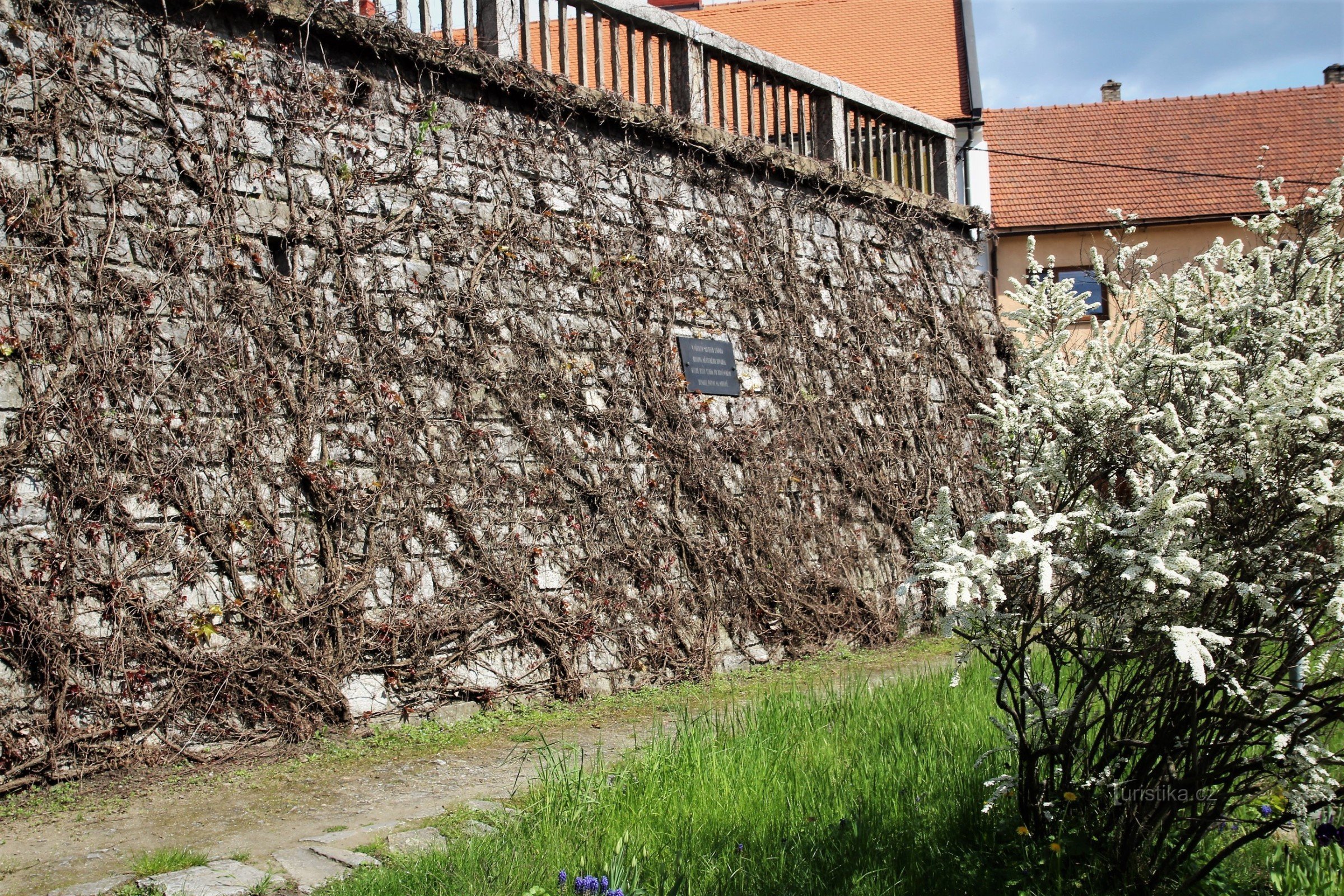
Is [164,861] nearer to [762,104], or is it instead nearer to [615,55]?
[615,55]

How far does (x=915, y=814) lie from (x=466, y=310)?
314 cm

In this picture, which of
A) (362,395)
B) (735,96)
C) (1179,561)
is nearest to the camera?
(1179,561)

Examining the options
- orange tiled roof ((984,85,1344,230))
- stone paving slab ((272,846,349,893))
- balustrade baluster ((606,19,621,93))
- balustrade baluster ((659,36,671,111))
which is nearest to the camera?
stone paving slab ((272,846,349,893))

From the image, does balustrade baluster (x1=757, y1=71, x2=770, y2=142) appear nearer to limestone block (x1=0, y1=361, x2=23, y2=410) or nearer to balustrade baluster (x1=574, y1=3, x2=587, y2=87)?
balustrade baluster (x1=574, y1=3, x2=587, y2=87)

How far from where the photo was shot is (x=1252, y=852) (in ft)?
10.3

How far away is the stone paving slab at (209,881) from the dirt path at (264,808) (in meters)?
0.12

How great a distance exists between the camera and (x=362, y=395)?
4766mm

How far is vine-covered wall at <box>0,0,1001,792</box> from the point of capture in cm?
400

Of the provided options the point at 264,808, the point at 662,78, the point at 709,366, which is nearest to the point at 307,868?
the point at 264,808

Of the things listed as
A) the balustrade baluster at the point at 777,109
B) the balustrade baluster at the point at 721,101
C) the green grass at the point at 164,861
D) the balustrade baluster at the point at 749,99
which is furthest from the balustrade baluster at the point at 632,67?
the green grass at the point at 164,861

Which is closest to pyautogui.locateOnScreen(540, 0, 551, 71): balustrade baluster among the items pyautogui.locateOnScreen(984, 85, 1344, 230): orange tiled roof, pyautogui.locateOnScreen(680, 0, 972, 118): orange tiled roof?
pyautogui.locateOnScreen(680, 0, 972, 118): orange tiled roof

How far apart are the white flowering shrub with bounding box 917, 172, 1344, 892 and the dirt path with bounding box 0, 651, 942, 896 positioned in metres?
1.67

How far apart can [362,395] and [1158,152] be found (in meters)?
18.9

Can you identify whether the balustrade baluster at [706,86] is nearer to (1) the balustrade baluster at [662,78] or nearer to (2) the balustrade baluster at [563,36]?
(1) the balustrade baluster at [662,78]
